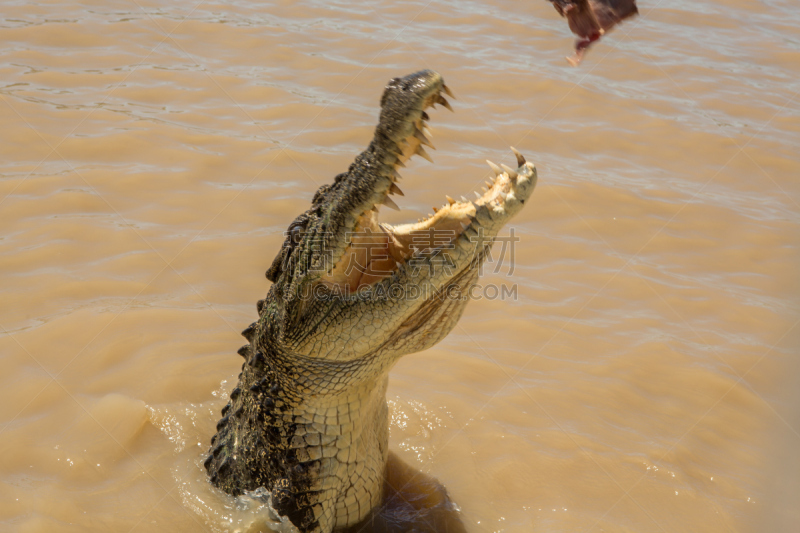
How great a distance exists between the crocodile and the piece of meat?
0.97 meters

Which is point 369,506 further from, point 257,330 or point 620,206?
point 620,206

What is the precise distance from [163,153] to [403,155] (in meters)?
3.85

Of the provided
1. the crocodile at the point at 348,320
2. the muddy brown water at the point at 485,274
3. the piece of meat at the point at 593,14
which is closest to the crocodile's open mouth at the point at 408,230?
the crocodile at the point at 348,320

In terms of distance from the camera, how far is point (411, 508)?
3.08m

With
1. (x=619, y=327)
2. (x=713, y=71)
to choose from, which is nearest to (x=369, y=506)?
(x=619, y=327)

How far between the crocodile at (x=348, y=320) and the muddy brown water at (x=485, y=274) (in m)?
0.47

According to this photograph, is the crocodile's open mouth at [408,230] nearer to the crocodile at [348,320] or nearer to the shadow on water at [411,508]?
the crocodile at [348,320]

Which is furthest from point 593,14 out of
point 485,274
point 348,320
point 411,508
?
point 485,274

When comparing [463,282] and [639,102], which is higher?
[463,282]

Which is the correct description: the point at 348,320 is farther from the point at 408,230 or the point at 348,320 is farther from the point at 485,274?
the point at 485,274

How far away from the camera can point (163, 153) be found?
5.43m

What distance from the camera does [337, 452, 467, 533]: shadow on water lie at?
2.98 m

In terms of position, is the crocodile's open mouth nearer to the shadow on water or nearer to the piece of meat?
the piece of meat

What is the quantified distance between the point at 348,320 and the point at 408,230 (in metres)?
0.49
